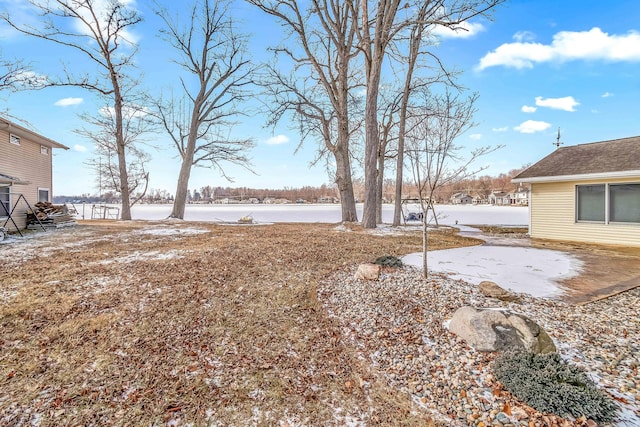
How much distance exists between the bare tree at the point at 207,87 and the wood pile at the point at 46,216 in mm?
5080

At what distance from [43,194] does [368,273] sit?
15.9 meters

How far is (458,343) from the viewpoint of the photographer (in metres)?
2.76

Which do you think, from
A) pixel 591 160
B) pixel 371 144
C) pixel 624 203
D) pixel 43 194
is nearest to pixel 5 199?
pixel 43 194

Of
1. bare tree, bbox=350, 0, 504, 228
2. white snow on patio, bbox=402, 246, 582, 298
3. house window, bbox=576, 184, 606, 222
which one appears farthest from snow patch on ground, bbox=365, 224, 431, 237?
house window, bbox=576, 184, 606, 222

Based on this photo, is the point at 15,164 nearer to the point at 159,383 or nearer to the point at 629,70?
the point at 159,383

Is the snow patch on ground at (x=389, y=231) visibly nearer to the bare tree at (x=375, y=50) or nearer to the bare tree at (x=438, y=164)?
the bare tree at (x=375, y=50)

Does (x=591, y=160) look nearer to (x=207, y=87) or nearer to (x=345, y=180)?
(x=345, y=180)

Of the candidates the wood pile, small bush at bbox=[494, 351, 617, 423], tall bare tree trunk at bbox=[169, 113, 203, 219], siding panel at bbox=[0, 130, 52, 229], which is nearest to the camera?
small bush at bbox=[494, 351, 617, 423]

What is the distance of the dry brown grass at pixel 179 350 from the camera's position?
2092 millimetres

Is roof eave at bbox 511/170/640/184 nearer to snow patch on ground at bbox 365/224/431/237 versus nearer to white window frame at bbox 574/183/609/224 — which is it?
white window frame at bbox 574/183/609/224

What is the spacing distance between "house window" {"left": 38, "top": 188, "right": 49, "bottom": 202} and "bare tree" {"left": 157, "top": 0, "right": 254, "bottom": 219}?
534 cm

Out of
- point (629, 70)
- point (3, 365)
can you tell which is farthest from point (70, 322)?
point (629, 70)

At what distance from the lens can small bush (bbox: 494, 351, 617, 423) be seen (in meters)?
1.93

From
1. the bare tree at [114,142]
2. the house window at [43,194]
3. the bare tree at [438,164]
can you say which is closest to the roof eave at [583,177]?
the bare tree at [438,164]
